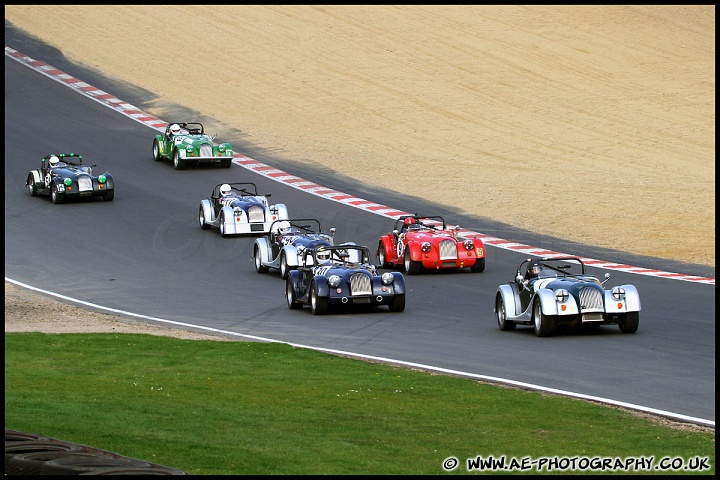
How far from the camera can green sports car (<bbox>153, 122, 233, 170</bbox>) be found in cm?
4391

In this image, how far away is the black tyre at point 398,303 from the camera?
25.4m

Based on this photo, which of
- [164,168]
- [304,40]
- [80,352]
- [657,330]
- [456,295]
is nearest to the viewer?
[80,352]

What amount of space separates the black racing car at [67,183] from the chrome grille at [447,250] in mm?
13755

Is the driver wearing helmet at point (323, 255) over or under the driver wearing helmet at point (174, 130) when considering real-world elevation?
under

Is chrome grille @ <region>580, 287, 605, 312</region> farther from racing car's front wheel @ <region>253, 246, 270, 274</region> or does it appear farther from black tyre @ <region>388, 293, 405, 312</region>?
racing car's front wheel @ <region>253, 246, 270, 274</region>

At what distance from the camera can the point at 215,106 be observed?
53.5 meters

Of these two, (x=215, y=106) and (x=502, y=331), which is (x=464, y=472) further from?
(x=215, y=106)

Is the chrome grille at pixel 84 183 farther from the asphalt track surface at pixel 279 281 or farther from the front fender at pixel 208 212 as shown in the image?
the front fender at pixel 208 212

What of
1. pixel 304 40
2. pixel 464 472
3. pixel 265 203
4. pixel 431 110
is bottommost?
pixel 464 472

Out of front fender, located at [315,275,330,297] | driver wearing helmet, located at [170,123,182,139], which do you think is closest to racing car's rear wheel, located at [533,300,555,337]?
front fender, located at [315,275,330,297]

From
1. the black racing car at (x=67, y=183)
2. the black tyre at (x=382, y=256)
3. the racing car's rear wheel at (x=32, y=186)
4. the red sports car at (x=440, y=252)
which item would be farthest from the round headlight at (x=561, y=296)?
the racing car's rear wheel at (x=32, y=186)

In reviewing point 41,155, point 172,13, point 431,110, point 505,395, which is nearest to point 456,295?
point 505,395

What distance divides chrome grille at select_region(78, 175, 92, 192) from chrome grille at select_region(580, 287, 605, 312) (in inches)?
858

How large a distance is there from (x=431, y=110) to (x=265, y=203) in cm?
1939
